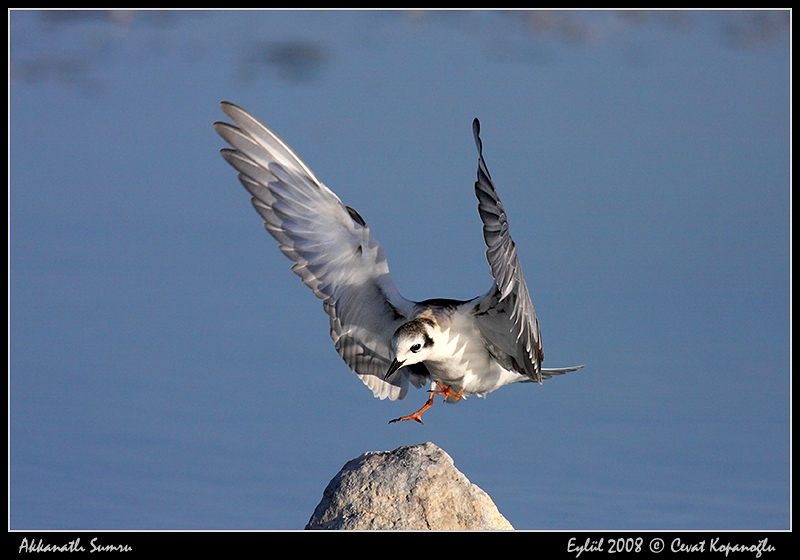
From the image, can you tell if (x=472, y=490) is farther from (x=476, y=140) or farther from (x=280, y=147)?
(x=280, y=147)

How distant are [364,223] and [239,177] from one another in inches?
44.6

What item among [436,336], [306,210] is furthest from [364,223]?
[436,336]

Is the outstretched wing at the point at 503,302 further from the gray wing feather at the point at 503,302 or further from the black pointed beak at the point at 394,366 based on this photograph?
the black pointed beak at the point at 394,366

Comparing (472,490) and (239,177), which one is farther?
(239,177)

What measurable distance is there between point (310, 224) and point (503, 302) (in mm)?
1761

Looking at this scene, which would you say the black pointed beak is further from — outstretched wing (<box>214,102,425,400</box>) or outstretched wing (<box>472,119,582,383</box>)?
outstretched wing (<box>472,119,582,383</box>)

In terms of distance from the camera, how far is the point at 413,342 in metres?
8.67

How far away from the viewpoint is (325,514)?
320 inches

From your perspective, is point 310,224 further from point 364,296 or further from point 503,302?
point 503,302

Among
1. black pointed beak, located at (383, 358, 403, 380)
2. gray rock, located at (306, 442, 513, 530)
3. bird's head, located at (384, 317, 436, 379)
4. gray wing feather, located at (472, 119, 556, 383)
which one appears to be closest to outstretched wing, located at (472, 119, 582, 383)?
gray wing feather, located at (472, 119, 556, 383)

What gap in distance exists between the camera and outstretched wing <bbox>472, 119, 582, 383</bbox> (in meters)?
7.52

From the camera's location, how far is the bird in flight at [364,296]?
8844mm

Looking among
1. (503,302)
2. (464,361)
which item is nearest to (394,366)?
(464,361)

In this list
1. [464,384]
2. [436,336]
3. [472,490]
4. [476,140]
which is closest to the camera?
[476,140]
